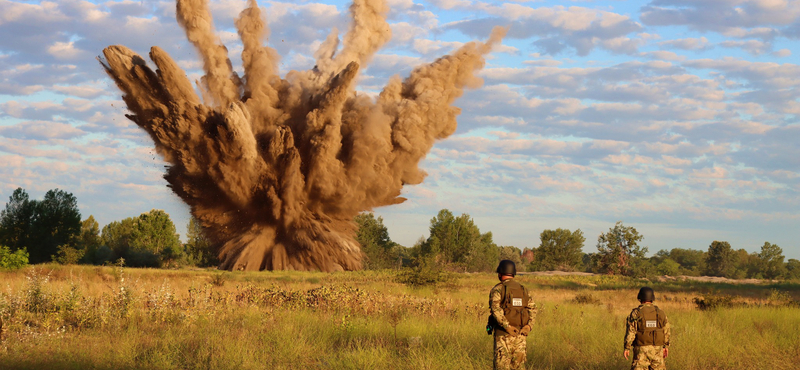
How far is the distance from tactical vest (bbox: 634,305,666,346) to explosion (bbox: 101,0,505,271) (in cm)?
3267

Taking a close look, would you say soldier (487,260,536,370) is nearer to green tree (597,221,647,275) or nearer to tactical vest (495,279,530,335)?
tactical vest (495,279,530,335)

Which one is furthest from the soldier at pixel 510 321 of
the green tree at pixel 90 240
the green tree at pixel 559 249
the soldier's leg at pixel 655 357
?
the green tree at pixel 559 249

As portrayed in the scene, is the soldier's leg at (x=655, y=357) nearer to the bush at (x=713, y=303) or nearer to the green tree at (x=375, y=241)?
the bush at (x=713, y=303)

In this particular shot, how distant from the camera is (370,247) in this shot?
67875mm

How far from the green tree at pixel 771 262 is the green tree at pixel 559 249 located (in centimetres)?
3738

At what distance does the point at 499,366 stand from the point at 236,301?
9319 mm

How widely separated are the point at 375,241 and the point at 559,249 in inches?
1143

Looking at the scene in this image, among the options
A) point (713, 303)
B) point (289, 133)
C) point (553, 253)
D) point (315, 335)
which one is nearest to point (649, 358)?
point (315, 335)

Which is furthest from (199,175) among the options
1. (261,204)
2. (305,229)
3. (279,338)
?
(279,338)

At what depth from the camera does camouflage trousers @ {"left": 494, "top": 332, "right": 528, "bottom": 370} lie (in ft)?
24.1

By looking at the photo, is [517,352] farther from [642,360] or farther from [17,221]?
[17,221]

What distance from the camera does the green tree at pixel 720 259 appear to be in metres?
106

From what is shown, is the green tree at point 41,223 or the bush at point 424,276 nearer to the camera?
the bush at point 424,276

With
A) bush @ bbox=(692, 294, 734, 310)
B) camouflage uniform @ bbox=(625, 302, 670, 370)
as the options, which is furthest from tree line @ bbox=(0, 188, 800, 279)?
camouflage uniform @ bbox=(625, 302, 670, 370)
